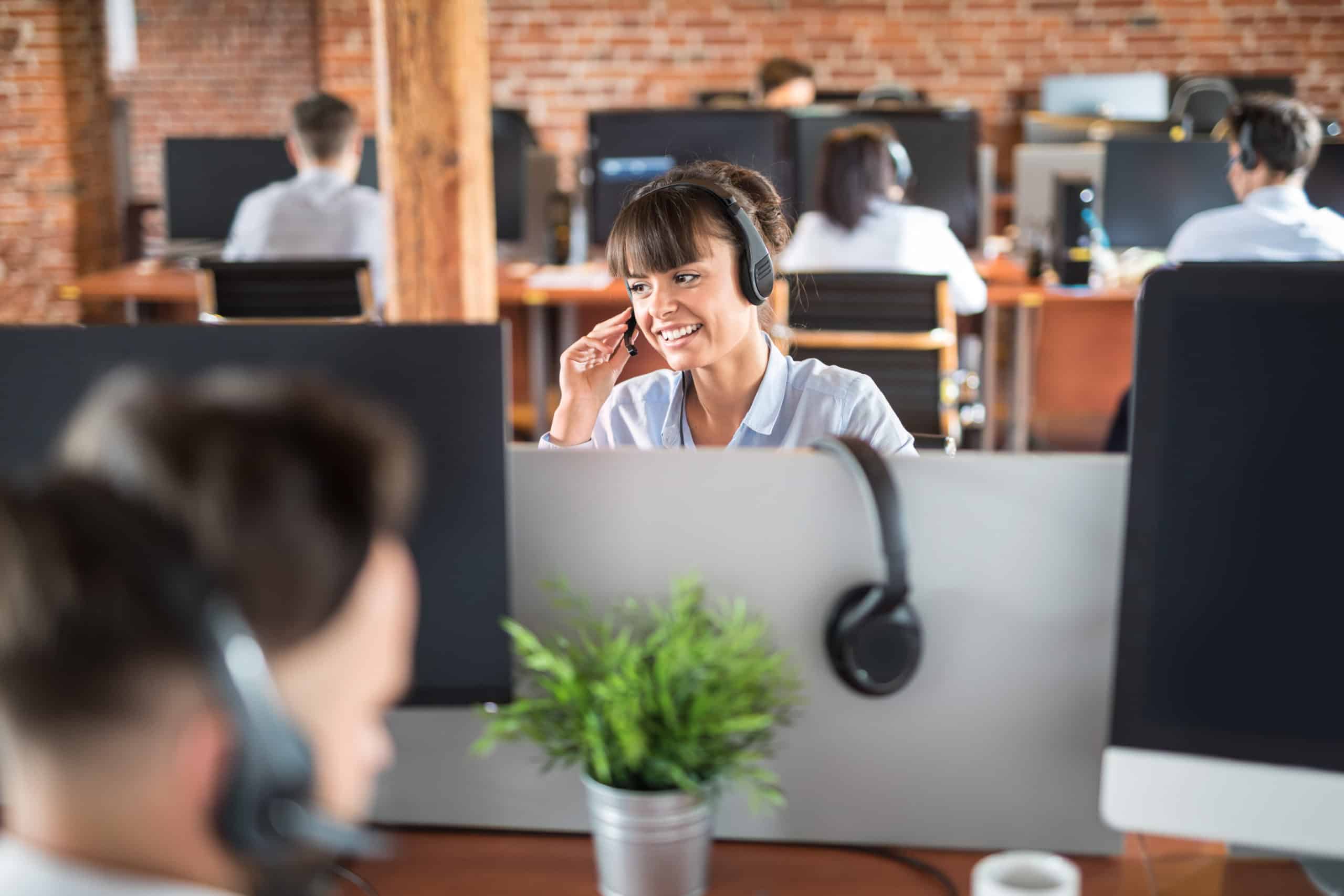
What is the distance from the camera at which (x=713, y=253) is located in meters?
1.96

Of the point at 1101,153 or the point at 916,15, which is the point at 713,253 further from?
the point at 916,15

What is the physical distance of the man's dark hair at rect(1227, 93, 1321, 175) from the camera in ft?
12.8

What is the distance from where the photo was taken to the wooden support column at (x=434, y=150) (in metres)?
3.02

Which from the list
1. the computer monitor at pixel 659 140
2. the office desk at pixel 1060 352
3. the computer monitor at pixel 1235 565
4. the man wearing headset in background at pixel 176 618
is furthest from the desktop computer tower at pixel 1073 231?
the man wearing headset in background at pixel 176 618

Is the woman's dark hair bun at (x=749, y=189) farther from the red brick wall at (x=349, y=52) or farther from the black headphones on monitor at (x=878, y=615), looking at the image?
the red brick wall at (x=349, y=52)

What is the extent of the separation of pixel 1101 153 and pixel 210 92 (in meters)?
5.25

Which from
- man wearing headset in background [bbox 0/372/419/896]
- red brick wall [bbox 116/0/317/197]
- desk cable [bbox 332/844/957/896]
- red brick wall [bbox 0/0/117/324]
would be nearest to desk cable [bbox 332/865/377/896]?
desk cable [bbox 332/844/957/896]

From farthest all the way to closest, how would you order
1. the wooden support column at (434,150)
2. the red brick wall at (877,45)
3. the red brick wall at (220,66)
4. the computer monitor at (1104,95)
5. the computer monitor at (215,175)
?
1. the red brick wall at (220,66)
2. the red brick wall at (877,45)
3. the computer monitor at (1104,95)
4. the computer monitor at (215,175)
5. the wooden support column at (434,150)

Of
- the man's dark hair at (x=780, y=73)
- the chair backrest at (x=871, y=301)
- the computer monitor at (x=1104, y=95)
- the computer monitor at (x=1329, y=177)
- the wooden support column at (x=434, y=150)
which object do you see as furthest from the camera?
the computer monitor at (x=1104, y=95)

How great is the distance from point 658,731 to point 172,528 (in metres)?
0.58

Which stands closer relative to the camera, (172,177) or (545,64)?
(172,177)

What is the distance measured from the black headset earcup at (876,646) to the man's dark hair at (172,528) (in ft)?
2.01

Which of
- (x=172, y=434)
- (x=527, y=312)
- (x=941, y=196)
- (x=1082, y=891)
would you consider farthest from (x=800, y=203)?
(x=172, y=434)

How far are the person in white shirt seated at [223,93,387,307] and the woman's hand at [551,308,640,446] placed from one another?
266 centimetres
